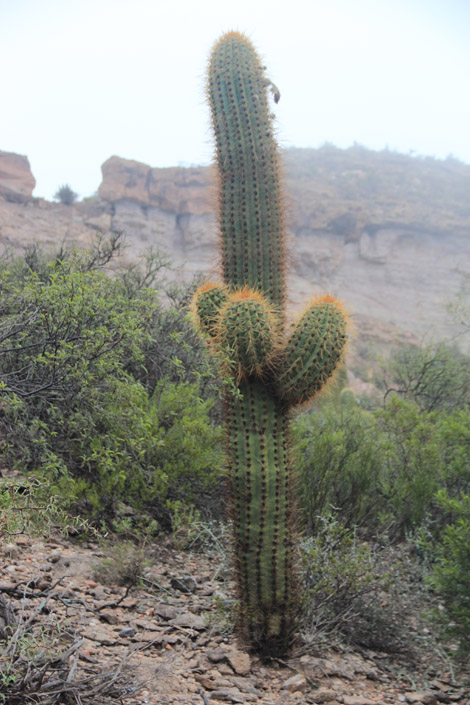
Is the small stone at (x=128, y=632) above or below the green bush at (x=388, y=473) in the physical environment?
below

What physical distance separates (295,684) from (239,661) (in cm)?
39

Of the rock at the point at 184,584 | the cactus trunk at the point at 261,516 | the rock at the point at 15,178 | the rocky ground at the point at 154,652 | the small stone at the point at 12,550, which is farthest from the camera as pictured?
the rock at the point at 15,178

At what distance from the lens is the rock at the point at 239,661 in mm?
3845

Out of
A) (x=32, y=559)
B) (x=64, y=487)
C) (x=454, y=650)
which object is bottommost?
(x=454, y=650)

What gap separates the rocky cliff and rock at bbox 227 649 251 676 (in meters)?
25.7

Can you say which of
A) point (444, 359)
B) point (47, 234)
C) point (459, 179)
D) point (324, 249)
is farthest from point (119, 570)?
point (459, 179)

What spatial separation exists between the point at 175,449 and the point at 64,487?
1.33 metres

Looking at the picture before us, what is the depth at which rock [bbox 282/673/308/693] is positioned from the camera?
374 cm

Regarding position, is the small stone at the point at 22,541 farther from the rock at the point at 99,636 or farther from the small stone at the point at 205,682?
the small stone at the point at 205,682

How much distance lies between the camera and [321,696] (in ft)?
12.1

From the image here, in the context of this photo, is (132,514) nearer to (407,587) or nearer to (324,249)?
(407,587)

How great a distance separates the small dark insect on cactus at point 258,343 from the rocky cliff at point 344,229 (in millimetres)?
23659

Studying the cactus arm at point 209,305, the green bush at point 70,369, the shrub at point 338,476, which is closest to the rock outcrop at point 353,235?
the shrub at point 338,476

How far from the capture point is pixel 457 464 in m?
5.51
